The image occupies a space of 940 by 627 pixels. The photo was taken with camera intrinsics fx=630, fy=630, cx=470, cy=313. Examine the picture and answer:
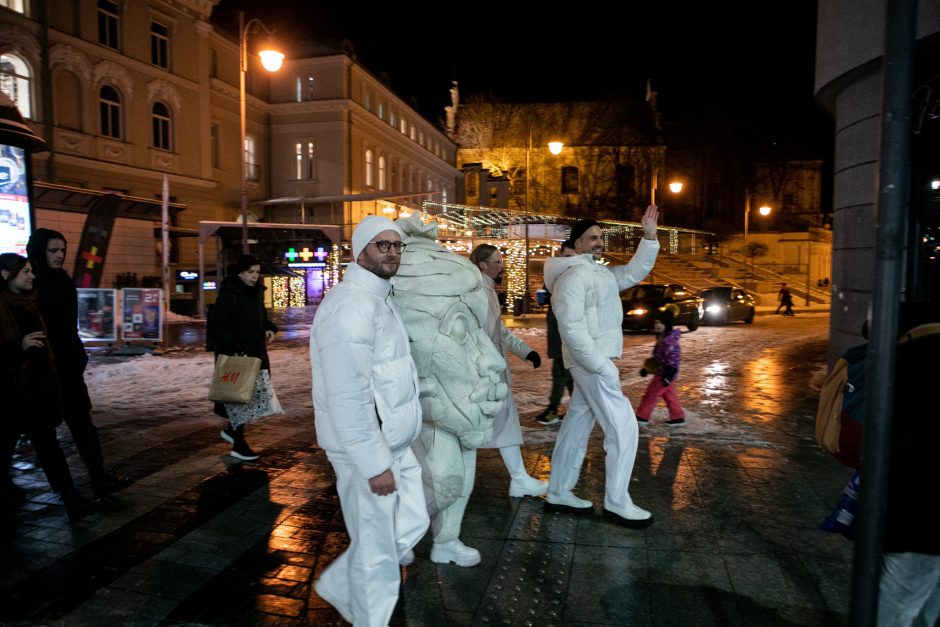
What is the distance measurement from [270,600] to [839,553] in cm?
337

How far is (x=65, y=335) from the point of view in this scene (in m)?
4.70

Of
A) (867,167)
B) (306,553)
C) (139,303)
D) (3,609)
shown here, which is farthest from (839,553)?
(139,303)

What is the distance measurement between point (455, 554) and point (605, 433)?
125 cm

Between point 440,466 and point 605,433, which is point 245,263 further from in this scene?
point 605,433

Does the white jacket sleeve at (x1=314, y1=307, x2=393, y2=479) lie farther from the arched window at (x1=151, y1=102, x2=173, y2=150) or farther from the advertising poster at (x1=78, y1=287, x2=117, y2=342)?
the arched window at (x1=151, y1=102, x2=173, y2=150)

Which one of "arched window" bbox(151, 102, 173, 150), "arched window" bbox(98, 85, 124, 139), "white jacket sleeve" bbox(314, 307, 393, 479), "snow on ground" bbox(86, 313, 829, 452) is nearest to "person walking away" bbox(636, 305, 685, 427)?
"snow on ground" bbox(86, 313, 829, 452)

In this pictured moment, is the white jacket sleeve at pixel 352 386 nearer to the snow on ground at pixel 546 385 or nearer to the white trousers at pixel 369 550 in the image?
the white trousers at pixel 369 550

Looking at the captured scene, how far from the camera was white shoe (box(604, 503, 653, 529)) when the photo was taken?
425 cm

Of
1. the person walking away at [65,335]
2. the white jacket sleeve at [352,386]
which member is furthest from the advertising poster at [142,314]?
the white jacket sleeve at [352,386]

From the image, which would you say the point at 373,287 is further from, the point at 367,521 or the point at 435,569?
the point at 435,569

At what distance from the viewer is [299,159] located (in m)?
36.4

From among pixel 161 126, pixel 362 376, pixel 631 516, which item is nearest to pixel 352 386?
pixel 362 376

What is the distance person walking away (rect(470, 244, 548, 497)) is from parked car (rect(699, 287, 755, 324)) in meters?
19.8

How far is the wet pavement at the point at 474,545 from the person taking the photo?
128 inches
